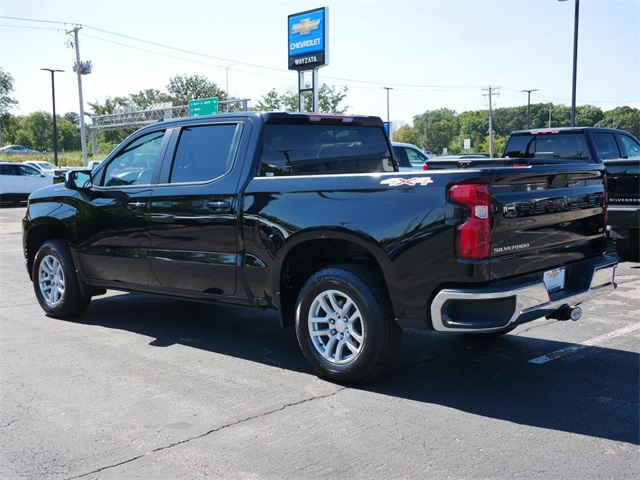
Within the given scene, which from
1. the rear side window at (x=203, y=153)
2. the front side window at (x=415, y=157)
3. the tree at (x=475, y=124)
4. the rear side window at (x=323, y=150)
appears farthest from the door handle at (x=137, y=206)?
the tree at (x=475, y=124)

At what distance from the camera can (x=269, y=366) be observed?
514cm

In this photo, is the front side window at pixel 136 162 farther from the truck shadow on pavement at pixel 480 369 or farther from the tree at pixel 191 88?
the tree at pixel 191 88

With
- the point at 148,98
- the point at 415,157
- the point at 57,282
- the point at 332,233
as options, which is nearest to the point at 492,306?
the point at 332,233

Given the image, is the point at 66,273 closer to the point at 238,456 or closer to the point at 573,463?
the point at 238,456

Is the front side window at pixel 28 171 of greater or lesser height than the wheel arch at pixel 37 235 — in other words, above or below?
above

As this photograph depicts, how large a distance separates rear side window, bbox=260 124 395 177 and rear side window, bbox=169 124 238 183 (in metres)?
0.35

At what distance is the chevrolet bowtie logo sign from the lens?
76.2 feet

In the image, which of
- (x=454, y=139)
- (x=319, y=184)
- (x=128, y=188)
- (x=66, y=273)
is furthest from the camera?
(x=454, y=139)

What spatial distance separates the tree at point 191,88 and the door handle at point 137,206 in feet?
276

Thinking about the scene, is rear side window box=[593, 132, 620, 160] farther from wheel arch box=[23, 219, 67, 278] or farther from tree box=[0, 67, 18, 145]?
tree box=[0, 67, 18, 145]

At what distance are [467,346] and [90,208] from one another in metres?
3.80

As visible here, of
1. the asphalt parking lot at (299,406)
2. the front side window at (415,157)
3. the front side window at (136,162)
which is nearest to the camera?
the asphalt parking lot at (299,406)

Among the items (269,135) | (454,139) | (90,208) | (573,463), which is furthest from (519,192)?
(454,139)

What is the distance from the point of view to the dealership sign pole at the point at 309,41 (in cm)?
2303
